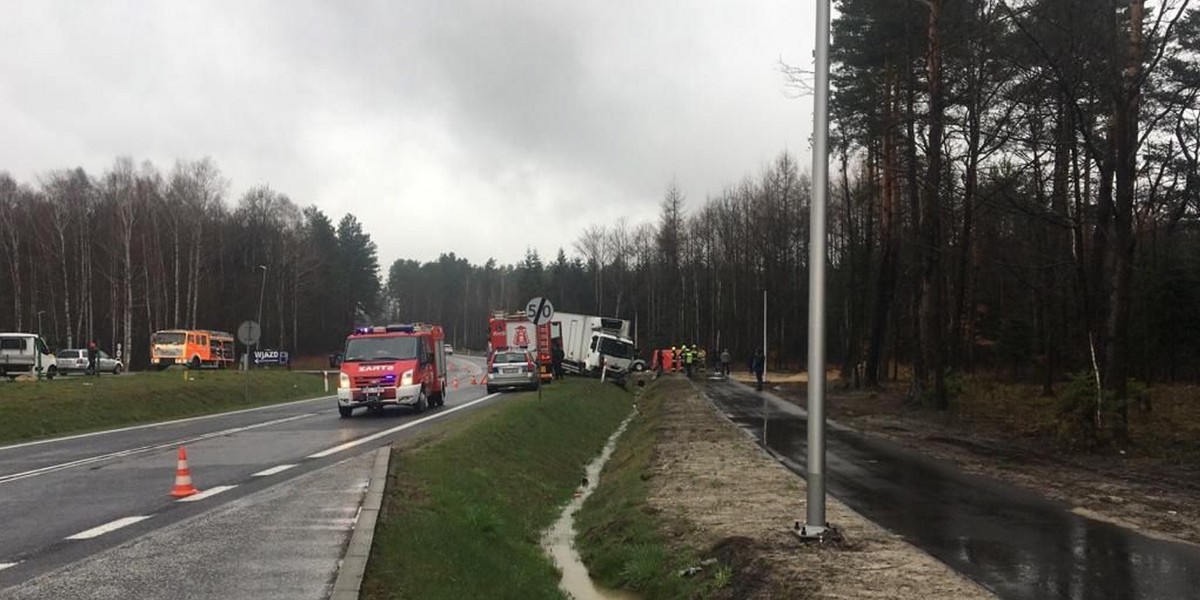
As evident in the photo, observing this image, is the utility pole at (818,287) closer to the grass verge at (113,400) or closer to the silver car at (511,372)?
the grass verge at (113,400)

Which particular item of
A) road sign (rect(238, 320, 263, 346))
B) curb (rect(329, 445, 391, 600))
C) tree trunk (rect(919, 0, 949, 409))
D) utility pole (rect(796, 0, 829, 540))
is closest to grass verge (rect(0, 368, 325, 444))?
road sign (rect(238, 320, 263, 346))

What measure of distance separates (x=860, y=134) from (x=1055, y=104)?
14769 millimetres

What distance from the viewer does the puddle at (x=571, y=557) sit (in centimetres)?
919

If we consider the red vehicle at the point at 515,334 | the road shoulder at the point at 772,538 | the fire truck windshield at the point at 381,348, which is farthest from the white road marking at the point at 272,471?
the red vehicle at the point at 515,334

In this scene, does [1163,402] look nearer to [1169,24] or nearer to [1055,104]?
[1055,104]

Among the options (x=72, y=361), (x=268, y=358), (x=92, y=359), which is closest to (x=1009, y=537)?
(x=92, y=359)

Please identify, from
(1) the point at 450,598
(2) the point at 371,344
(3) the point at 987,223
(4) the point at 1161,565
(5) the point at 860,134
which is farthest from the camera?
(3) the point at 987,223

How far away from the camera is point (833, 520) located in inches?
380

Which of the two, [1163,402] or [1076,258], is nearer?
[1076,258]

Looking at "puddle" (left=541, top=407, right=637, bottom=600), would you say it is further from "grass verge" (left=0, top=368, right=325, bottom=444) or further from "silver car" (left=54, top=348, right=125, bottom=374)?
"silver car" (left=54, top=348, right=125, bottom=374)

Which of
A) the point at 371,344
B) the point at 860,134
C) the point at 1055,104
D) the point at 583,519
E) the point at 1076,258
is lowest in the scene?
the point at 583,519

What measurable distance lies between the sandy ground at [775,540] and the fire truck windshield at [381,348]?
10558 mm

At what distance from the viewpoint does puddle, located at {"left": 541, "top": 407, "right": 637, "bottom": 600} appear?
362 inches

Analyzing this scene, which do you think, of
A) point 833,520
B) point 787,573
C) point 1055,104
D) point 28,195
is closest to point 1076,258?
point 1055,104
